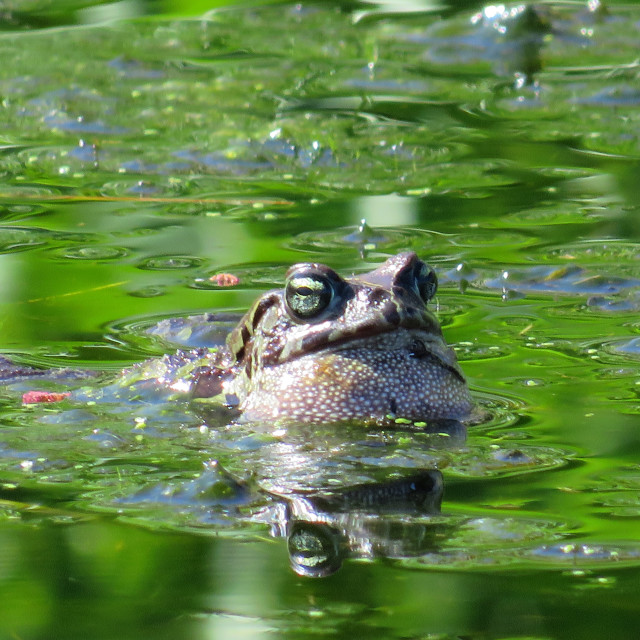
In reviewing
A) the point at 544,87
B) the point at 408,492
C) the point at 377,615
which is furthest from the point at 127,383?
the point at 544,87

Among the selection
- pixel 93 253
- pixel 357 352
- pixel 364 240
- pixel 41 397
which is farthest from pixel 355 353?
pixel 93 253

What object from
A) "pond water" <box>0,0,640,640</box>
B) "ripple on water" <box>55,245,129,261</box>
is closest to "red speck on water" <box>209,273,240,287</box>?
"pond water" <box>0,0,640,640</box>

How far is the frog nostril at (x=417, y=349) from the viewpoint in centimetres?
493

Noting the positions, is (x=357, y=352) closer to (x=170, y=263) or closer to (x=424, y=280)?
(x=424, y=280)

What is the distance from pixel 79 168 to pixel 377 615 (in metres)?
7.21

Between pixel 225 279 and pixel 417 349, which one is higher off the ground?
pixel 417 349

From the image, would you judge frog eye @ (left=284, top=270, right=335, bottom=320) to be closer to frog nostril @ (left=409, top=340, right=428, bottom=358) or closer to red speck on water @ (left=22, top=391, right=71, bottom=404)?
frog nostril @ (left=409, top=340, right=428, bottom=358)

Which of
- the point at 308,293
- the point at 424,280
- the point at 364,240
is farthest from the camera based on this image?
the point at 364,240

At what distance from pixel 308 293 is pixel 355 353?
0.96ft

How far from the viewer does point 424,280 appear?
5.03 m

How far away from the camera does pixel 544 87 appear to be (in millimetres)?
11969

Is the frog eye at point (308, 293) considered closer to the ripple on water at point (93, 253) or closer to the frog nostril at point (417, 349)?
the frog nostril at point (417, 349)

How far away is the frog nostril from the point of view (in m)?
4.93

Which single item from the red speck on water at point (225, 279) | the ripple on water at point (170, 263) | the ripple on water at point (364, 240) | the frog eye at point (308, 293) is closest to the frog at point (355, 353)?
the frog eye at point (308, 293)
